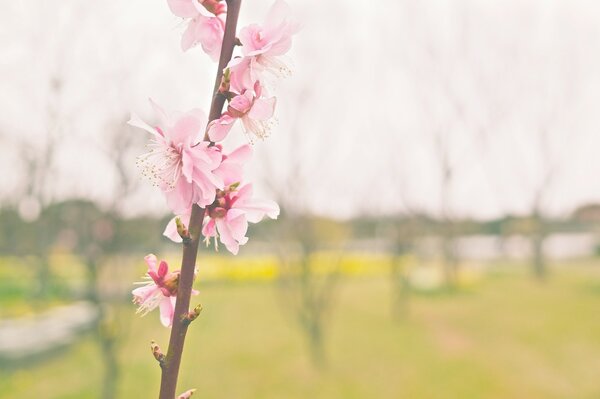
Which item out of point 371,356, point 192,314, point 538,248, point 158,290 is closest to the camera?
point 192,314

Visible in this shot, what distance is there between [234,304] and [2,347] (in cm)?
684

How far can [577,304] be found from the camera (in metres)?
13.0

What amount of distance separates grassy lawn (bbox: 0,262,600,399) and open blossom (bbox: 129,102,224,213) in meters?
5.20

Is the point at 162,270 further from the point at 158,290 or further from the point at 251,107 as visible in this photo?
the point at 251,107

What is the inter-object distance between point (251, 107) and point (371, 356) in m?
8.46

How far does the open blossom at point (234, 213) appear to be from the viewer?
719 millimetres

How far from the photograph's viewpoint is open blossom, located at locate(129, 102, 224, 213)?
657 millimetres

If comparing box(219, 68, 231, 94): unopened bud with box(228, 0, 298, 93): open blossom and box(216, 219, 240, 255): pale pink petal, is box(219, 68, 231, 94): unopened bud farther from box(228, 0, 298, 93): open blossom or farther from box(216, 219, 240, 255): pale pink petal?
box(216, 219, 240, 255): pale pink petal

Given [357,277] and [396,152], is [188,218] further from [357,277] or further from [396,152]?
[357,277]

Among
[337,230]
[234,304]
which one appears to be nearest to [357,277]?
[337,230]

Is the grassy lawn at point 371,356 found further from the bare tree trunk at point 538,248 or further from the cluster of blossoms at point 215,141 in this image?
the bare tree trunk at point 538,248

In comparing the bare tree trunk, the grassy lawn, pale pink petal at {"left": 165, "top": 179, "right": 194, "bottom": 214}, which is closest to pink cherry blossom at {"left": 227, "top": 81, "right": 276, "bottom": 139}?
pale pink petal at {"left": 165, "top": 179, "right": 194, "bottom": 214}

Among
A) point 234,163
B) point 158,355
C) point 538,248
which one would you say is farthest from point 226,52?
point 538,248

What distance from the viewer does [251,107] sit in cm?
68
